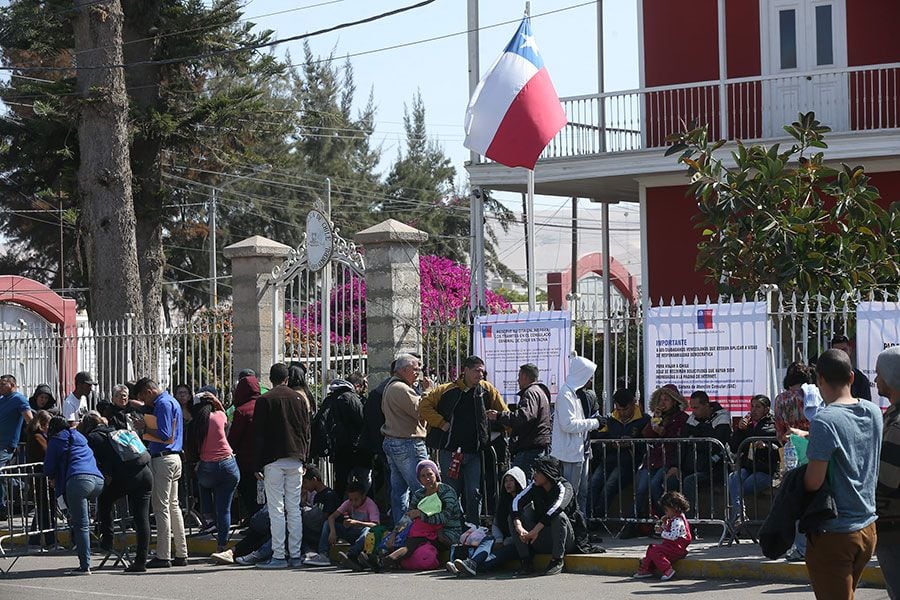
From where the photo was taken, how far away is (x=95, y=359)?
677 inches

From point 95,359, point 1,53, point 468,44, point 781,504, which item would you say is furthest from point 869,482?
point 1,53

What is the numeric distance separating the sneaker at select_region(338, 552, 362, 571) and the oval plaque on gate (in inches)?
150

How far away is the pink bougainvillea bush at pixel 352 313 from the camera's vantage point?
1459cm

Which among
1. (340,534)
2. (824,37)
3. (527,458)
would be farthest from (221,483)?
(824,37)

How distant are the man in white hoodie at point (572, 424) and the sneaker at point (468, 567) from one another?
130cm

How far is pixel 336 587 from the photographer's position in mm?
11000

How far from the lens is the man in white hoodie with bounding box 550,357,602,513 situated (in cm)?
1202

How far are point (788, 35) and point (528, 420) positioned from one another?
35.2 feet

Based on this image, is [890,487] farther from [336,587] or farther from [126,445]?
[126,445]

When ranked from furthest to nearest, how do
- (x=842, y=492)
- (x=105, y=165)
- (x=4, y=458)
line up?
(x=105, y=165), (x=4, y=458), (x=842, y=492)

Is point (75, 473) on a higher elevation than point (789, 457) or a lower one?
lower

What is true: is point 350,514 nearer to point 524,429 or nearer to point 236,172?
point 524,429

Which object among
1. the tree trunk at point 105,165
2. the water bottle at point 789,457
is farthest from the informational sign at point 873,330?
the tree trunk at point 105,165

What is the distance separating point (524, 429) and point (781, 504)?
20.0ft
